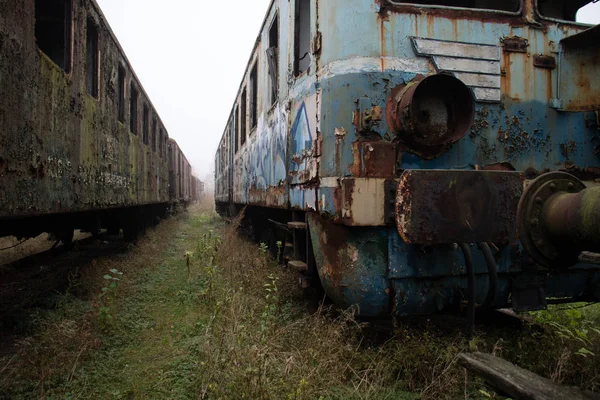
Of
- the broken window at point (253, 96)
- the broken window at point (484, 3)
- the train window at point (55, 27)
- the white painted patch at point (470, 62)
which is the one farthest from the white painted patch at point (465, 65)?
the broken window at point (253, 96)

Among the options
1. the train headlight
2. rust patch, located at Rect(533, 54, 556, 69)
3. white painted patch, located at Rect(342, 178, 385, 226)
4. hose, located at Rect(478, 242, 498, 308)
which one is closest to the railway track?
white painted patch, located at Rect(342, 178, 385, 226)

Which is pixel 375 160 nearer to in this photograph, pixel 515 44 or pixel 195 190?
pixel 515 44

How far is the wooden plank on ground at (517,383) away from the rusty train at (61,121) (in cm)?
278

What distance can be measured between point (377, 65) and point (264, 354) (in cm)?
195

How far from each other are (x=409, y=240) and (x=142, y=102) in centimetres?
791

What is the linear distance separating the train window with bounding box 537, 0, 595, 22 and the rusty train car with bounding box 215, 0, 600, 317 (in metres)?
0.53

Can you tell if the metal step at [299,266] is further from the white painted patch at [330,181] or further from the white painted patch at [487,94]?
the white painted patch at [487,94]

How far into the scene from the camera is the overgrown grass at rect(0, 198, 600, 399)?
227 centimetres

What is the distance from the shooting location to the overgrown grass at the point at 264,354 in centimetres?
227

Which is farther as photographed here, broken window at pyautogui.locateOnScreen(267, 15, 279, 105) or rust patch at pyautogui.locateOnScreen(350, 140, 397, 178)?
broken window at pyautogui.locateOnScreen(267, 15, 279, 105)

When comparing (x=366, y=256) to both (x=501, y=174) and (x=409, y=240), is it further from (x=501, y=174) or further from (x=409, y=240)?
(x=501, y=174)

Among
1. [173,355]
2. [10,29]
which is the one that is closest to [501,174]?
[173,355]

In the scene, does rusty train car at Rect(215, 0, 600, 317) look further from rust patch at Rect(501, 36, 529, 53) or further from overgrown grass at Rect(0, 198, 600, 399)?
overgrown grass at Rect(0, 198, 600, 399)

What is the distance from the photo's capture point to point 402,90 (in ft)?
8.59
